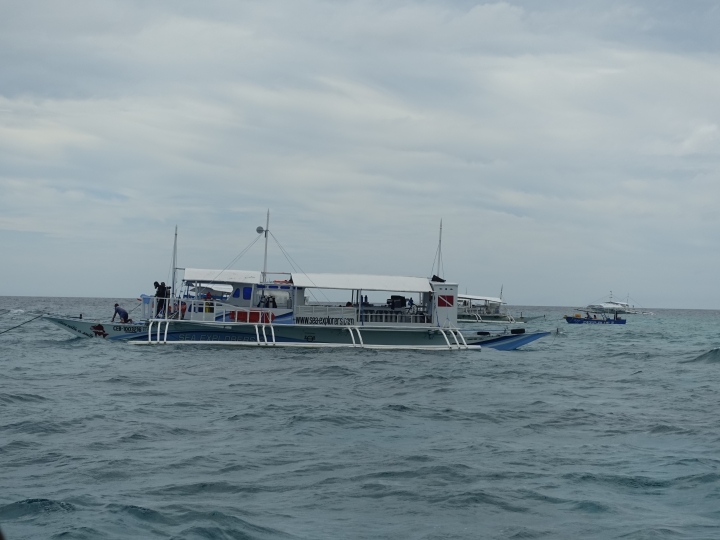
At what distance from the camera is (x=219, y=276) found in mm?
39438

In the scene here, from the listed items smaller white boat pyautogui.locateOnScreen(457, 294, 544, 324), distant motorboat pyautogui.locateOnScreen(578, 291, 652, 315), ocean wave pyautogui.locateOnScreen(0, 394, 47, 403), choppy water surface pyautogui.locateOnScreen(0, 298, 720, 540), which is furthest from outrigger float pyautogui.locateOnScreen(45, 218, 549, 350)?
distant motorboat pyautogui.locateOnScreen(578, 291, 652, 315)

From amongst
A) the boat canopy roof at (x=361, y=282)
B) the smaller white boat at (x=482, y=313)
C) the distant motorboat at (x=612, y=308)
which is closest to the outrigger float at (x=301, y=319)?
the boat canopy roof at (x=361, y=282)

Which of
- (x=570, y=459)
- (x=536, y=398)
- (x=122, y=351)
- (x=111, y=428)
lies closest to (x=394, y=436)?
(x=570, y=459)

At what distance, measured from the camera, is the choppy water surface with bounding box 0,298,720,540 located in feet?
32.4

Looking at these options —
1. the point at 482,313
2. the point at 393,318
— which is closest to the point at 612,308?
the point at 482,313

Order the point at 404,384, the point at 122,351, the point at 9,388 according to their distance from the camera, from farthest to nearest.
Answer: the point at 122,351, the point at 404,384, the point at 9,388

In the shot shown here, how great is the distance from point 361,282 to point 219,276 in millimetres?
7778

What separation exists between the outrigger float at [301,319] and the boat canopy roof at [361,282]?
0.16 ft

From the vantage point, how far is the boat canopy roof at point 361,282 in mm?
36688

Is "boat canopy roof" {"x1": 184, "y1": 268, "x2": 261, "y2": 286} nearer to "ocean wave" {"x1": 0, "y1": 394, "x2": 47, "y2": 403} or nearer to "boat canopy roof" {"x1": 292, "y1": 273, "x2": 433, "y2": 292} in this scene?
"boat canopy roof" {"x1": 292, "y1": 273, "x2": 433, "y2": 292}

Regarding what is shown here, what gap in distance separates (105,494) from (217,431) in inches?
188

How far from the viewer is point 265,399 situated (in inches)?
802

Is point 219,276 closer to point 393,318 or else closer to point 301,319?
point 301,319

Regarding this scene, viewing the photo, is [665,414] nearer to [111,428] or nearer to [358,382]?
[358,382]
